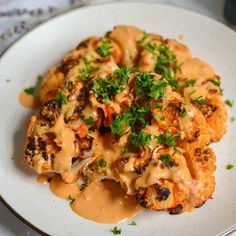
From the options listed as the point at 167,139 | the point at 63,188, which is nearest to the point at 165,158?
the point at 167,139

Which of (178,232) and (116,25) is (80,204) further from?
(116,25)

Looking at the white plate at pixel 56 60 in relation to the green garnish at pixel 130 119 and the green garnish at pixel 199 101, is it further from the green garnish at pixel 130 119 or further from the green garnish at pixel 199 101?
the green garnish at pixel 130 119

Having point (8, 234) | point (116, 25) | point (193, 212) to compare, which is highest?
point (116, 25)

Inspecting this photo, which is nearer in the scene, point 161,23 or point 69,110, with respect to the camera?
point 69,110

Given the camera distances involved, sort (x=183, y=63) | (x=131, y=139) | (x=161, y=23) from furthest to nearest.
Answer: (x=161, y=23)
(x=183, y=63)
(x=131, y=139)

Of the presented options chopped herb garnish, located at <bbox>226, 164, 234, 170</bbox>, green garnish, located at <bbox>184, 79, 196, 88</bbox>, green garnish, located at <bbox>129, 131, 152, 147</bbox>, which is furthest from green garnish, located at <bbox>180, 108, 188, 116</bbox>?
chopped herb garnish, located at <bbox>226, 164, 234, 170</bbox>

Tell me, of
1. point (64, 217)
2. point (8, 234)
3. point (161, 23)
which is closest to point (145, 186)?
point (64, 217)

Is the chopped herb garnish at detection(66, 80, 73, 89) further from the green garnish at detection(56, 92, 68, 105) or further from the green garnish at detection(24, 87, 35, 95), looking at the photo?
the green garnish at detection(24, 87, 35, 95)

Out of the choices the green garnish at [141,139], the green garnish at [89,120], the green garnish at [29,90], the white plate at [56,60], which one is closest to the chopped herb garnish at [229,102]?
the white plate at [56,60]
